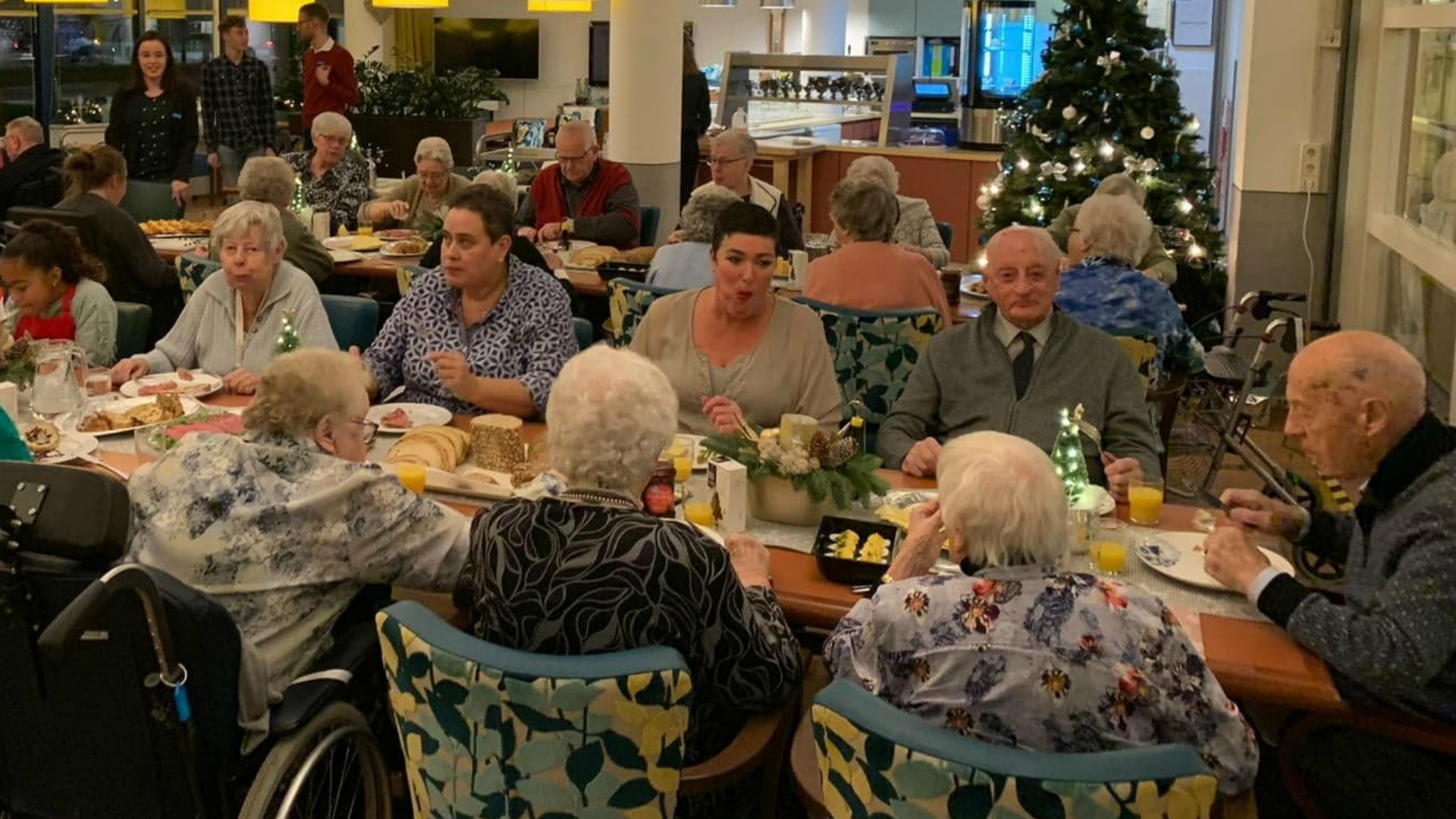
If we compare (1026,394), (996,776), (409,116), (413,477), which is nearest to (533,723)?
(996,776)

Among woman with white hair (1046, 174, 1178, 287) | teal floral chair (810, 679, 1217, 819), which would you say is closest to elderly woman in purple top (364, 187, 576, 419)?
teal floral chair (810, 679, 1217, 819)

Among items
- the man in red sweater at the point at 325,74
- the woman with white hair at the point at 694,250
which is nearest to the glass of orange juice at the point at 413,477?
the woman with white hair at the point at 694,250

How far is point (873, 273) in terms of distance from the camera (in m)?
4.79

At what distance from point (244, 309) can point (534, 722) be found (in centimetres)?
259

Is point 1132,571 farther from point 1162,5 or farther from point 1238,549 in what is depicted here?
point 1162,5

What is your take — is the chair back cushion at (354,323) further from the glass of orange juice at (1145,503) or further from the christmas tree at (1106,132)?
the christmas tree at (1106,132)

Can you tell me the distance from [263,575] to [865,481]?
1.16 meters

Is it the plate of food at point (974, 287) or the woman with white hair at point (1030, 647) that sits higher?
the plate of food at point (974, 287)

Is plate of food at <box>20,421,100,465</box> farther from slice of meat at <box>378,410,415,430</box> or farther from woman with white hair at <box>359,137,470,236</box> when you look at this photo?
woman with white hair at <box>359,137,470,236</box>

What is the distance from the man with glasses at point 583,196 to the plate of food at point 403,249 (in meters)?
0.62

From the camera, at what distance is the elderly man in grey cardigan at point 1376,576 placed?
2.26 metres

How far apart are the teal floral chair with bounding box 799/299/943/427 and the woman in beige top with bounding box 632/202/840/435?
2.19 ft

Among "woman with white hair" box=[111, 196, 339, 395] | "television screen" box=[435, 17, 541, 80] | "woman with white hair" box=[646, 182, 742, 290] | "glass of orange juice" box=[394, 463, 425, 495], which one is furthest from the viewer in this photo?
"television screen" box=[435, 17, 541, 80]

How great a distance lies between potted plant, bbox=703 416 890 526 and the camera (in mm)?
2887
